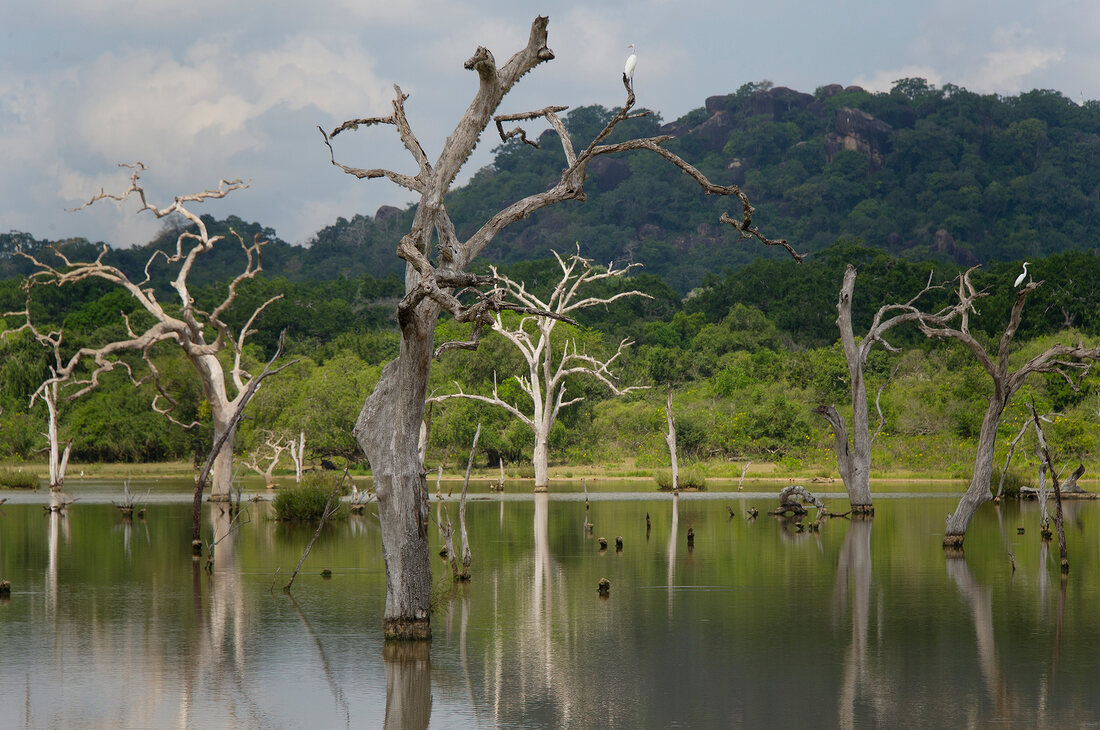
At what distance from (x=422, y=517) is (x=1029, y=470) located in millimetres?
37265

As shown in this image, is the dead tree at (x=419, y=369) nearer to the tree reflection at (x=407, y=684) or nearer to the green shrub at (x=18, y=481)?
the tree reflection at (x=407, y=684)

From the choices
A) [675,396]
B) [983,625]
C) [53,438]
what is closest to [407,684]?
[983,625]

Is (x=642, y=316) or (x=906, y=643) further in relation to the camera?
(x=642, y=316)

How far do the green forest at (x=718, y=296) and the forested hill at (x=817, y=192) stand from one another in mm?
334

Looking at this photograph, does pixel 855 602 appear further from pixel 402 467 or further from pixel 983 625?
pixel 402 467

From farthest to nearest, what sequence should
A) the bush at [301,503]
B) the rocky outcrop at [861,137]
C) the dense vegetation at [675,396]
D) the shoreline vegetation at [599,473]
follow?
the rocky outcrop at [861,137], the dense vegetation at [675,396], the shoreline vegetation at [599,473], the bush at [301,503]

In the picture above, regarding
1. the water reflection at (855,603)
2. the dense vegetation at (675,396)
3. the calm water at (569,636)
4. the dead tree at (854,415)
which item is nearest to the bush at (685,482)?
the dense vegetation at (675,396)

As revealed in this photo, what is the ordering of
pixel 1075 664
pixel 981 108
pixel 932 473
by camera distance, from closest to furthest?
pixel 1075 664 → pixel 932 473 → pixel 981 108

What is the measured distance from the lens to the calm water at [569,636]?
34.1 ft

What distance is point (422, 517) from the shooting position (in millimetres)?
12844

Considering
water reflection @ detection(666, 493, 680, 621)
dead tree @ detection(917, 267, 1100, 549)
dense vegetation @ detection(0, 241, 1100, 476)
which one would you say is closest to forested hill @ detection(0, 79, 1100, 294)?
dense vegetation @ detection(0, 241, 1100, 476)

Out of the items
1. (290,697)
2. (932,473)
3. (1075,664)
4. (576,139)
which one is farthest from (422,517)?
(576,139)

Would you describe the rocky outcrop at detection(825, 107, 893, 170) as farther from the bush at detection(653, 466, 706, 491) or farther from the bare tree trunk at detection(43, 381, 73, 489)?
the bare tree trunk at detection(43, 381, 73, 489)

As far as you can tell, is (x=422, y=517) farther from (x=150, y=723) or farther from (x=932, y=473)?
(x=932, y=473)
